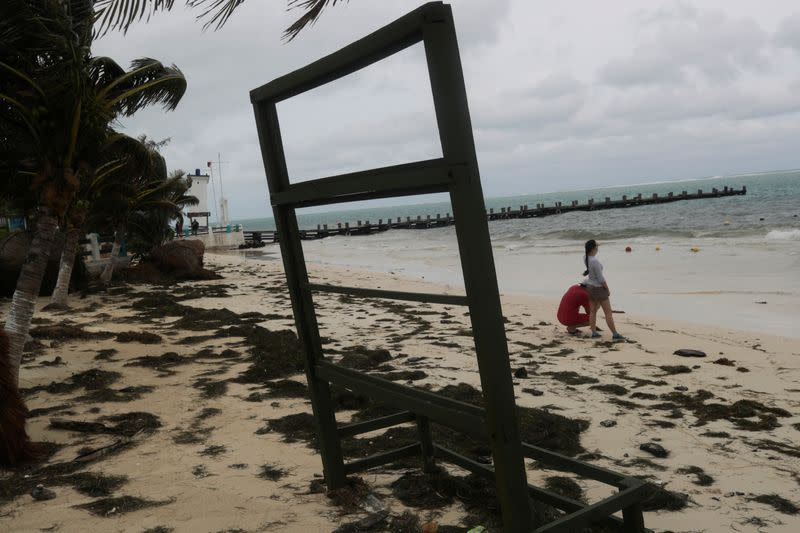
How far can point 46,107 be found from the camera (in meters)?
6.22

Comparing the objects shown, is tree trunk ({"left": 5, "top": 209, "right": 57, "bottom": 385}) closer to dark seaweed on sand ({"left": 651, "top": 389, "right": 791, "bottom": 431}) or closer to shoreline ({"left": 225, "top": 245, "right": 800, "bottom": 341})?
dark seaweed on sand ({"left": 651, "top": 389, "right": 791, "bottom": 431})

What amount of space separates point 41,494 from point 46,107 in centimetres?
441

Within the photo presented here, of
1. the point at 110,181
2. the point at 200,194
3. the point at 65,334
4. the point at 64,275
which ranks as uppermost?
the point at 200,194

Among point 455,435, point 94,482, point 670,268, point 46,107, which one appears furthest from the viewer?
point 670,268

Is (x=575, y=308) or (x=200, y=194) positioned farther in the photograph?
(x=200, y=194)

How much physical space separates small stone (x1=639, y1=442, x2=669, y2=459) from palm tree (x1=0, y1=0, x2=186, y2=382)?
5412 mm

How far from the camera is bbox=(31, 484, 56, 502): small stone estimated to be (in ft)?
10.9

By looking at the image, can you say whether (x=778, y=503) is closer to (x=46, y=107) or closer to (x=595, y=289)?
(x=595, y=289)

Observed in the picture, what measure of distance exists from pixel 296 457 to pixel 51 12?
5.10 meters

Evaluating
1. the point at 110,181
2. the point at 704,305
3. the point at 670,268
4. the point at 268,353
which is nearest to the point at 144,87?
the point at 268,353

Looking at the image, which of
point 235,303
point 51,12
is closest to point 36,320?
point 235,303

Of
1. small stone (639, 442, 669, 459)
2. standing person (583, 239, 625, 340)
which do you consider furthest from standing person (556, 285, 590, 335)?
small stone (639, 442, 669, 459)

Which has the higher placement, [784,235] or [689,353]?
[689,353]

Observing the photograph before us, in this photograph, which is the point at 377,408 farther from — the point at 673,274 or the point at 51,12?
the point at 673,274
